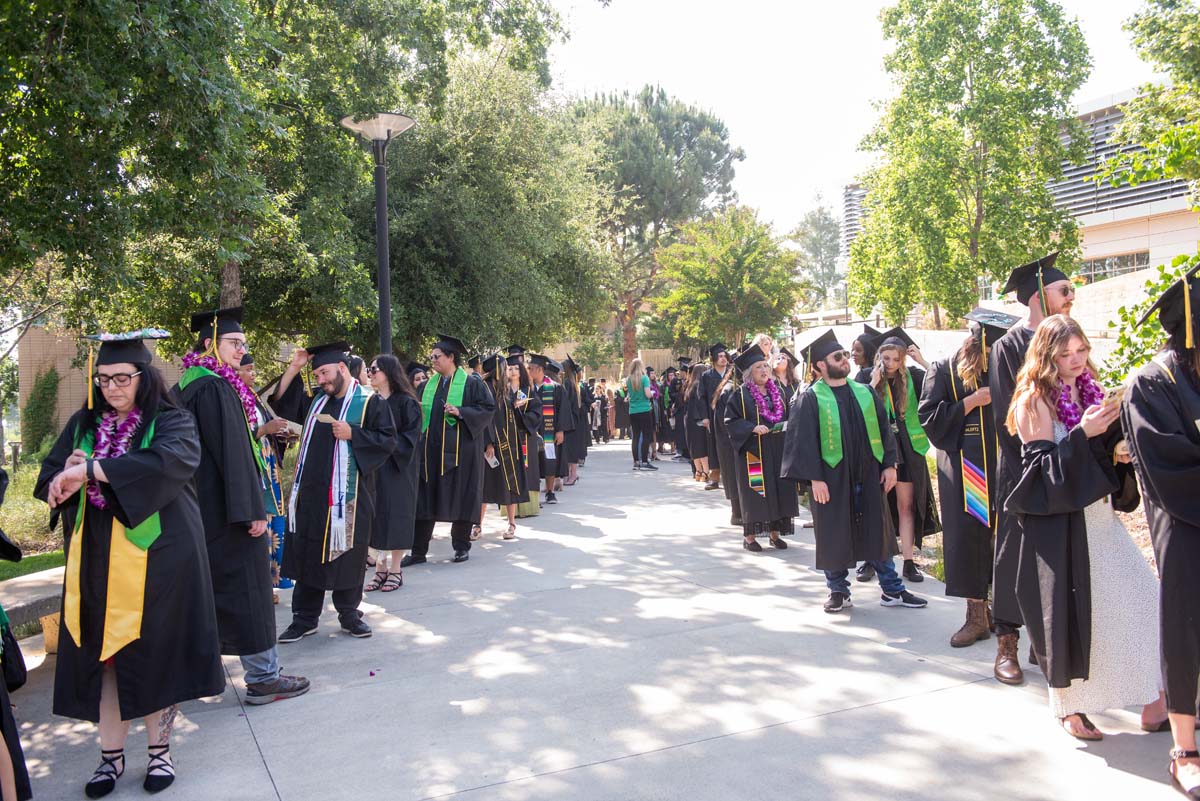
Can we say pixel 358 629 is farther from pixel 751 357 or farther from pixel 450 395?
pixel 751 357

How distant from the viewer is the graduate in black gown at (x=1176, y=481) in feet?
10.4

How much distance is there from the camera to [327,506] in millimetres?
5820

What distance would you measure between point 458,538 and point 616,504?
152 inches

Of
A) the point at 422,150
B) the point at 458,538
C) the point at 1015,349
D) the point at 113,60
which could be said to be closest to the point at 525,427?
the point at 458,538

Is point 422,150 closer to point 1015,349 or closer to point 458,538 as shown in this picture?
point 458,538

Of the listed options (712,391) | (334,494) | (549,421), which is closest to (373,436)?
(334,494)

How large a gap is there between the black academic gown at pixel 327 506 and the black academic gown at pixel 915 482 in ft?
12.8

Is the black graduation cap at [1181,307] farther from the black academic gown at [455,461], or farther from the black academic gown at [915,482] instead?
the black academic gown at [455,461]

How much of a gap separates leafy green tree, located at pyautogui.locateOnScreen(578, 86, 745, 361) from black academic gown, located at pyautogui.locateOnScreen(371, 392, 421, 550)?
107 ft

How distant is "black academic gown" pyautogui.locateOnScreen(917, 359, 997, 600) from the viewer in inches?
207

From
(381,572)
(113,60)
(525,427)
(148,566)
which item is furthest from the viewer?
(525,427)

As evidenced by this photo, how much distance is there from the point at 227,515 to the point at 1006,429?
3930mm

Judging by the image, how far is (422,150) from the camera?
16.6 m

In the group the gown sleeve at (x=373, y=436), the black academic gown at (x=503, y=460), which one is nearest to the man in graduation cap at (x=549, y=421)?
the black academic gown at (x=503, y=460)
